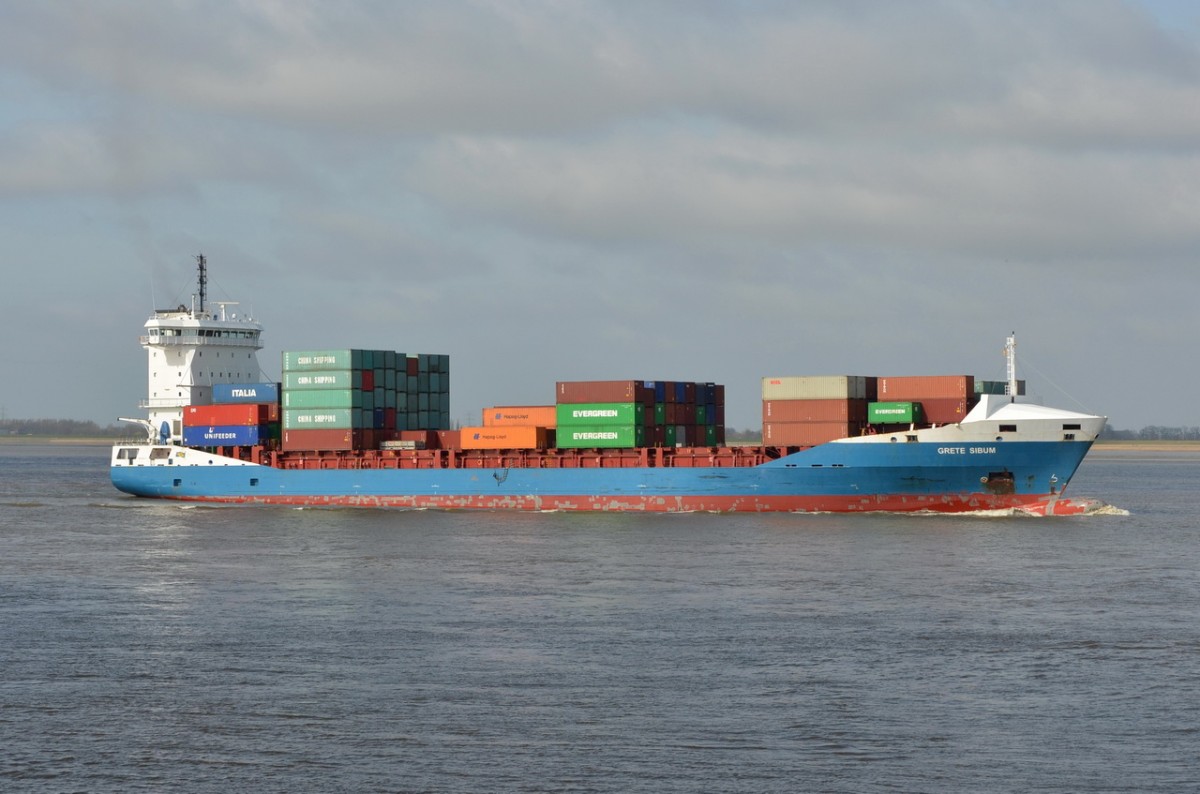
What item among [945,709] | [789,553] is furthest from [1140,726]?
[789,553]

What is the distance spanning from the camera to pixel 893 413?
56.2m

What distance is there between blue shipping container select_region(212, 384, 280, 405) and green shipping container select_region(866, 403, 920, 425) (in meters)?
31.5

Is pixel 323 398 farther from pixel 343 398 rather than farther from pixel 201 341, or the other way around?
pixel 201 341

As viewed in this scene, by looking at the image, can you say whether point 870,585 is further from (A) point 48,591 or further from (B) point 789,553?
(A) point 48,591

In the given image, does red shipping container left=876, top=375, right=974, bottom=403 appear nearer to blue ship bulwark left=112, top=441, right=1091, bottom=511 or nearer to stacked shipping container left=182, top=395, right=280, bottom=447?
blue ship bulwark left=112, top=441, right=1091, bottom=511

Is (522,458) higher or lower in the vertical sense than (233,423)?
lower

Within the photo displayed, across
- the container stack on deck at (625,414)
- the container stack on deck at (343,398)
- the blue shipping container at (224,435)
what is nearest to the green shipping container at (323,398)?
the container stack on deck at (343,398)

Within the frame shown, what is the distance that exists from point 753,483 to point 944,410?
843cm

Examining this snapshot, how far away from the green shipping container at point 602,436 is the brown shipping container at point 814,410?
561 centimetres

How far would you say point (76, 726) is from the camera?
2197cm

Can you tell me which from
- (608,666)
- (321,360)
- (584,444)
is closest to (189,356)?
(321,360)

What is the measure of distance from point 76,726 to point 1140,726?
1703 cm

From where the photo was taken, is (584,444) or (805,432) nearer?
(805,432)

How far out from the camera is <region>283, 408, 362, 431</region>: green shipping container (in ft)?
214
